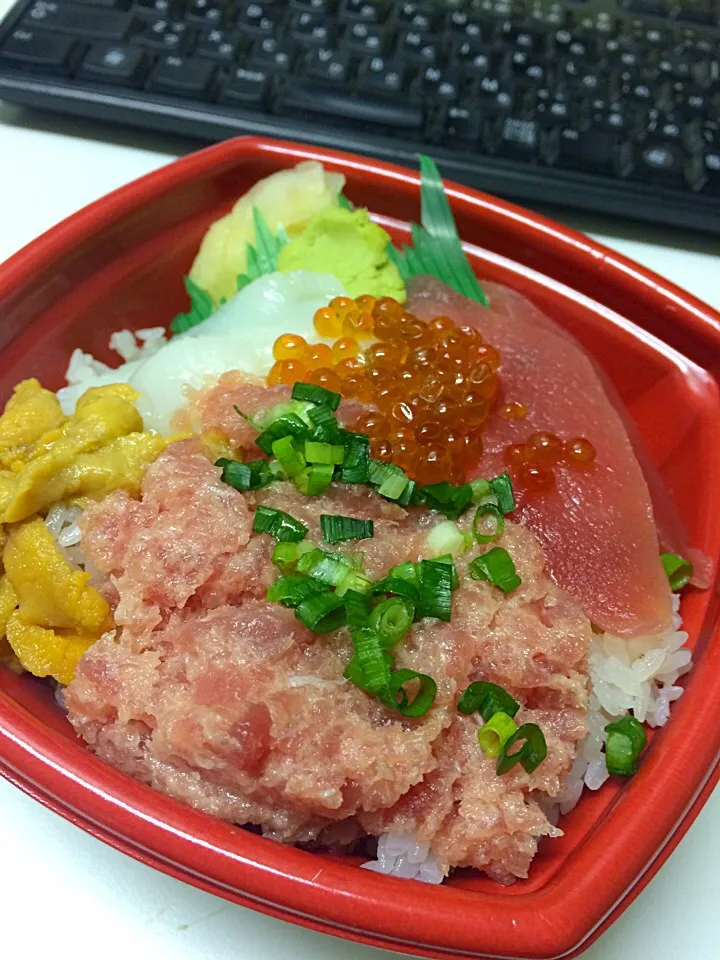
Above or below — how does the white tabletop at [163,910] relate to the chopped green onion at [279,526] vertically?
below

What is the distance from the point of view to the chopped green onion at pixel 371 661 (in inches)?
38.8

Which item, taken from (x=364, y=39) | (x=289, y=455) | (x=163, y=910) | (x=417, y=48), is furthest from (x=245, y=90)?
(x=163, y=910)

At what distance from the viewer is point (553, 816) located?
1105 mm

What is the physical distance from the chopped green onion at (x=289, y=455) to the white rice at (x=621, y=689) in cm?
53

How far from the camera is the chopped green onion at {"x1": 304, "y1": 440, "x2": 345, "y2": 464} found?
118cm

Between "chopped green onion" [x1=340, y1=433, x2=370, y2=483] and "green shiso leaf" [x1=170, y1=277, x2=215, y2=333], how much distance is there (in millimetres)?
607

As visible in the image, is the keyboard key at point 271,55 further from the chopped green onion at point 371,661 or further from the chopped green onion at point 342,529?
the chopped green onion at point 371,661

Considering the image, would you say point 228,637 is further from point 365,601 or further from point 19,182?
point 19,182

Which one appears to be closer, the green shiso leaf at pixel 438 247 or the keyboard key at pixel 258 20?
the green shiso leaf at pixel 438 247

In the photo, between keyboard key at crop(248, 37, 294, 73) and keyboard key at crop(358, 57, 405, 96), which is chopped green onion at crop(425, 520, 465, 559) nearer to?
keyboard key at crop(358, 57, 405, 96)

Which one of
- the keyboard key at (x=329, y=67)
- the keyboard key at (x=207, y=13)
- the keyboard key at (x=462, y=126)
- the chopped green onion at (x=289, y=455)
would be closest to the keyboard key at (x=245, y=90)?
the keyboard key at (x=329, y=67)

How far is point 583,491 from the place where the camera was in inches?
49.5

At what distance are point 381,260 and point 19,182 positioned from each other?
102 centimetres

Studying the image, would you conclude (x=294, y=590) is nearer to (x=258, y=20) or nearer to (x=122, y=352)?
(x=122, y=352)
